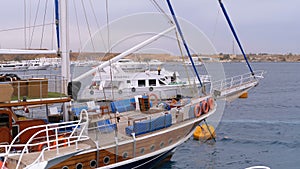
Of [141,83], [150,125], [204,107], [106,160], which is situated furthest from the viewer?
[141,83]

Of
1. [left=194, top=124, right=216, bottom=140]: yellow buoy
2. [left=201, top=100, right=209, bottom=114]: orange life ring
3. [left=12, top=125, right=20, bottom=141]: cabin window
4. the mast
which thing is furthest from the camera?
[left=194, top=124, right=216, bottom=140]: yellow buoy

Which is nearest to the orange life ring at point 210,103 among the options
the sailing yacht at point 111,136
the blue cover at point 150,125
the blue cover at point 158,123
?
the sailing yacht at point 111,136

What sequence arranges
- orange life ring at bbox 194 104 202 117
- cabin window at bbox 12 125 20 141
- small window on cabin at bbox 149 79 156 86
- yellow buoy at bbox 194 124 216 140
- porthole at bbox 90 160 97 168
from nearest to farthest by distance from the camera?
porthole at bbox 90 160 97 168 → cabin window at bbox 12 125 20 141 → orange life ring at bbox 194 104 202 117 → yellow buoy at bbox 194 124 216 140 → small window on cabin at bbox 149 79 156 86

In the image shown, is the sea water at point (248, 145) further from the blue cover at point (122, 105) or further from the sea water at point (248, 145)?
the blue cover at point (122, 105)

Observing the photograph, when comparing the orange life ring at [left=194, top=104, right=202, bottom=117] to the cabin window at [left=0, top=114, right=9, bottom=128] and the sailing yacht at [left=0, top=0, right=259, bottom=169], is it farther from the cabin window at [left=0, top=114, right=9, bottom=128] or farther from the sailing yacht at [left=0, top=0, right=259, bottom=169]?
the cabin window at [left=0, top=114, right=9, bottom=128]

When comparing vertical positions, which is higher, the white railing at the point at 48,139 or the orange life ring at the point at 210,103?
the orange life ring at the point at 210,103

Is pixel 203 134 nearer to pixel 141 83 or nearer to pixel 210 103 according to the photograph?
pixel 210 103

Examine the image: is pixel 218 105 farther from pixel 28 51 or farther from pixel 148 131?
pixel 28 51

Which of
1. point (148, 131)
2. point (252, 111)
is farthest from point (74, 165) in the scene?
point (252, 111)

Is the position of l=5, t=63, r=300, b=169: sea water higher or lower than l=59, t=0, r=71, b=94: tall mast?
lower

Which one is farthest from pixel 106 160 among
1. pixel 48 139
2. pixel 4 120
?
pixel 4 120

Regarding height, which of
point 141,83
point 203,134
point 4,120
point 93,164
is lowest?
point 203,134

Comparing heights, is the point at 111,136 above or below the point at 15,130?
below

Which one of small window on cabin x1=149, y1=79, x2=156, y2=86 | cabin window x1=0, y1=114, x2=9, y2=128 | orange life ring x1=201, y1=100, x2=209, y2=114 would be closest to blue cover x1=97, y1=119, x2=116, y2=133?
cabin window x1=0, y1=114, x2=9, y2=128
